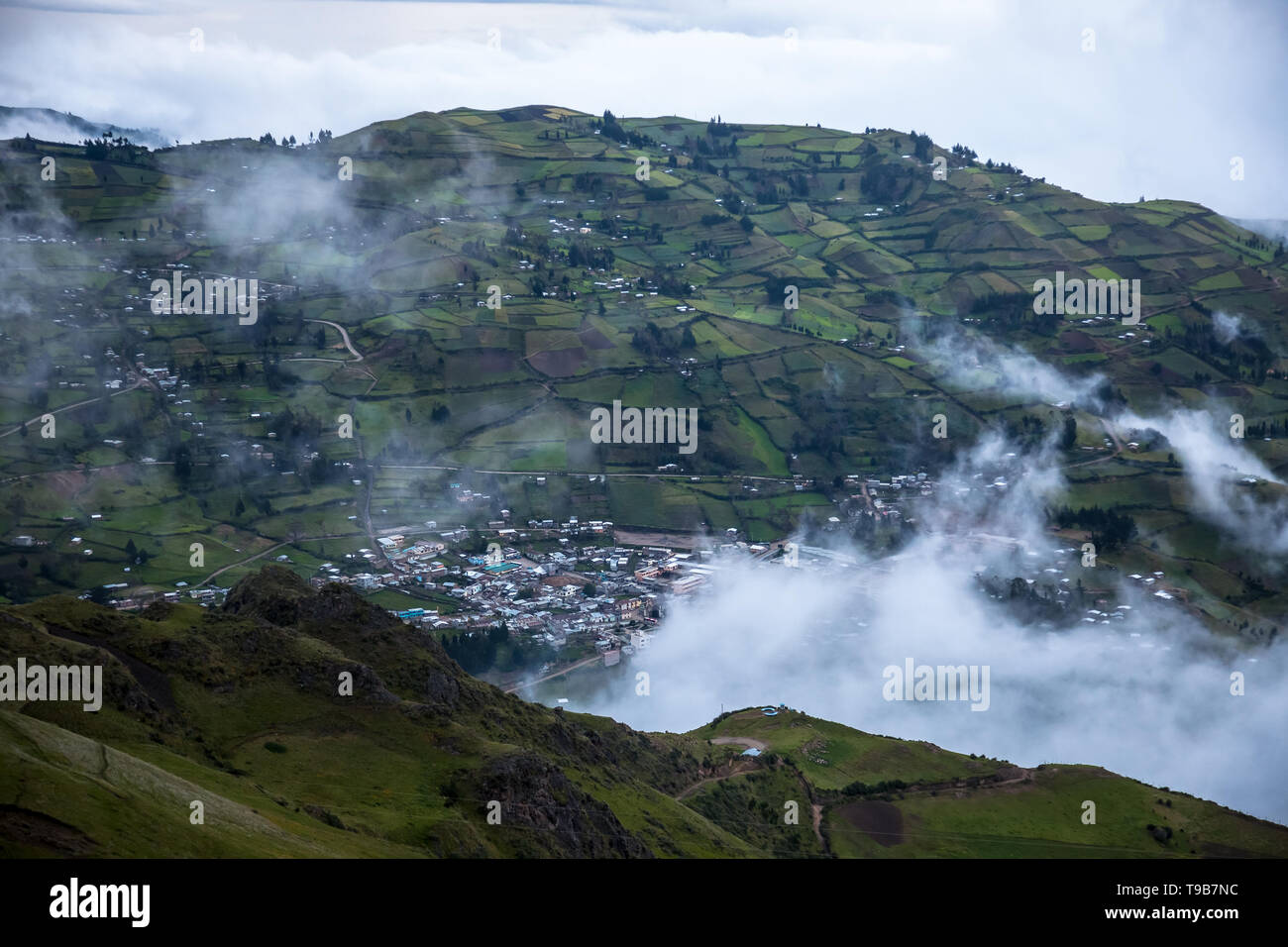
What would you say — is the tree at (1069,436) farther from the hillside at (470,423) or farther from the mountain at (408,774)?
the mountain at (408,774)

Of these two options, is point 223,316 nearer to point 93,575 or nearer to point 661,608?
point 93,575

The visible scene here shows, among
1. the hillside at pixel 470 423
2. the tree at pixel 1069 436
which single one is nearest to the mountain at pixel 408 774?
the hillside at pixel 470 423

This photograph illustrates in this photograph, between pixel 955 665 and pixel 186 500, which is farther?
pixel 186 500

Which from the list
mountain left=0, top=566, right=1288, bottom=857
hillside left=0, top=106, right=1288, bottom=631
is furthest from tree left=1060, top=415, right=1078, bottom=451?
mountain left=0, top=566, right=1288, bottom=857

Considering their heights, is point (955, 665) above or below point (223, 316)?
below

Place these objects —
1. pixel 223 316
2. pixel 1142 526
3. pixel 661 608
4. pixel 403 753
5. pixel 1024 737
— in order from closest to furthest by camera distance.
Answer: pixel 403 753 → pixel 1024 737 → pixel 661 608 → pixel 1142 526 → pixel 223 316

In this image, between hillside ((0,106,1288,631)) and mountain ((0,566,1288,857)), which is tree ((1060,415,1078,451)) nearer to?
hillside ((0,106,1288,631))

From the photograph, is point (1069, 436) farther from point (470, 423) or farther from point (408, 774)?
point (408, 774)

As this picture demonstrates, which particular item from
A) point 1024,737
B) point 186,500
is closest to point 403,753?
point 1024,737
